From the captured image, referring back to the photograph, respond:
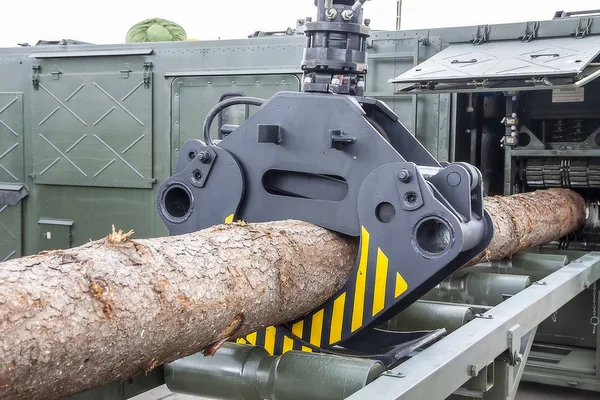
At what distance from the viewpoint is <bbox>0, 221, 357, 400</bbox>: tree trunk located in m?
1.79

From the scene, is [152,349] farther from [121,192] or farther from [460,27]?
[121,192]

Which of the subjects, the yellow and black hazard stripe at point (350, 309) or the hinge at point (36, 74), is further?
the hinge at point (36, 74)

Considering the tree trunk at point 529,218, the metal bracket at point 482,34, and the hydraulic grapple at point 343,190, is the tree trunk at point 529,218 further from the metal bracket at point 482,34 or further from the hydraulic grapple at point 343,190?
the metal bracket at point 482,34

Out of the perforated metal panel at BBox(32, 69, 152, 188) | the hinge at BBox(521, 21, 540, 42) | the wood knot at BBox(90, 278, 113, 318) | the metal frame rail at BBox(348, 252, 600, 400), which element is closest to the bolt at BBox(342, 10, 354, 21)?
the metal frame rail at BBox(348, 252, 600, 400)

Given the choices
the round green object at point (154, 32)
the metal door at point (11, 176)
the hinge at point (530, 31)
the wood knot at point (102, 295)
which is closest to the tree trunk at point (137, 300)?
the wood knot at point (102, 295)

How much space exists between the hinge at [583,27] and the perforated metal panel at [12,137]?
519 cm

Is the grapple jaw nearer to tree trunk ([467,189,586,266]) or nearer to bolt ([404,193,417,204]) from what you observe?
bolt ([404,193,417,204])

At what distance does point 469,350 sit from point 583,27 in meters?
3.88

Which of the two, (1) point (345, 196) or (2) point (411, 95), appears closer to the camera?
(1) point (345, 196)

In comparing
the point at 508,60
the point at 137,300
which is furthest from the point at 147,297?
the point at 508,60

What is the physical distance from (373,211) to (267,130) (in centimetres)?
53

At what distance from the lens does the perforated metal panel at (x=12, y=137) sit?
7.86 meters

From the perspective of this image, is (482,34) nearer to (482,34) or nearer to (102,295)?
(482,34)

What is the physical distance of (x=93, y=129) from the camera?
7453 mm
